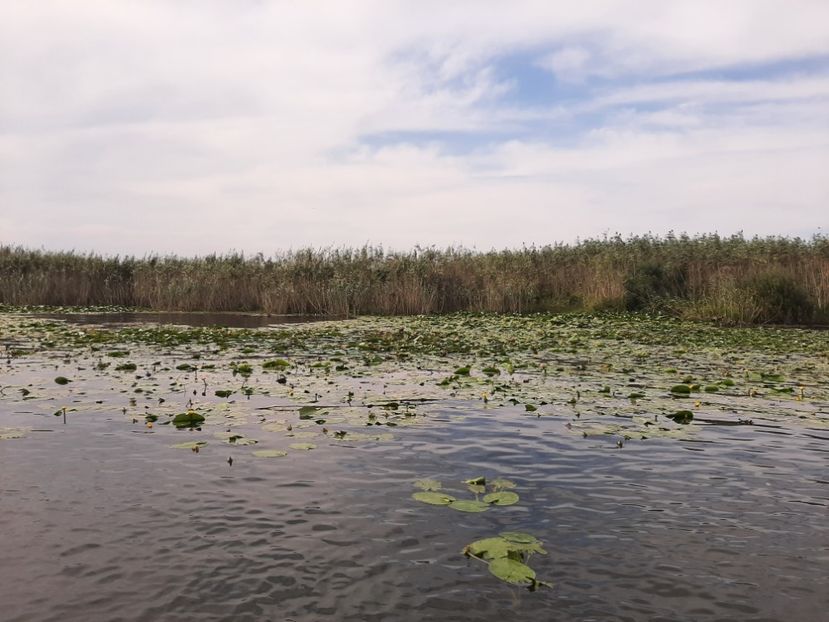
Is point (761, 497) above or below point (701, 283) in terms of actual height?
below

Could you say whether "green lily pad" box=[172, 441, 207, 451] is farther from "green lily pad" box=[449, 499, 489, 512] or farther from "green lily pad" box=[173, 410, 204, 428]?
"green lily pad" box=[449, 499, 489, 512]

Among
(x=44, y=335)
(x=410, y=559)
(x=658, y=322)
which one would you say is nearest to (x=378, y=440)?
(x=410, y=559)

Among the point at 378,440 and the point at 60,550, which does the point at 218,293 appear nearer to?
the point at 378,440

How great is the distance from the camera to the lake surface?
3566 millimetres

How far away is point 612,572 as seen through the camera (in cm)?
393

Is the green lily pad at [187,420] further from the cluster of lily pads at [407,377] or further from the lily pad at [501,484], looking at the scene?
the lily pad at [501,484]

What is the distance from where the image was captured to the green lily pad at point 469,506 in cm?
483

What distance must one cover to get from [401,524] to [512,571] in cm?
109

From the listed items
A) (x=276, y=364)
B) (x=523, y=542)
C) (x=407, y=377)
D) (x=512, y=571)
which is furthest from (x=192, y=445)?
(x=276, y=364)

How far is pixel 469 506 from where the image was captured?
Result: 488 centimetres

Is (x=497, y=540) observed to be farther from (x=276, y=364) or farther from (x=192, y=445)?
(x=276, y=364)

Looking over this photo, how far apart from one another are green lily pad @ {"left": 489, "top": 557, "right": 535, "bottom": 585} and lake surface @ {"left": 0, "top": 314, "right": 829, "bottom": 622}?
0.20 feet

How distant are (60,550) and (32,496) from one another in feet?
3.97

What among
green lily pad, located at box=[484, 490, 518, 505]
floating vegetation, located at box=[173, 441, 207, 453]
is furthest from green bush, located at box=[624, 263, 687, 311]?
green lily pad, located at box=[484, 490, 518, 505]
